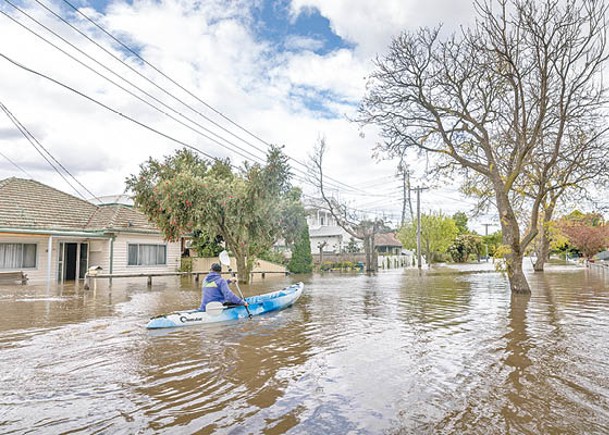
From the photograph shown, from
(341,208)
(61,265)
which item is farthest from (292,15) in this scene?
(341,208)

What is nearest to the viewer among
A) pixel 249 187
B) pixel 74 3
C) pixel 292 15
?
pixel 74 3

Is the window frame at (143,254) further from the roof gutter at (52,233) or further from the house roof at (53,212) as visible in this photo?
the roof gutter at (52,233)

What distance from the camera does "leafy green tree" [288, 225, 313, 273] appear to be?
3175 centimetres

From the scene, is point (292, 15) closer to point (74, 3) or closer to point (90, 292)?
point (74, 3)

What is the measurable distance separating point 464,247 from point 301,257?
31928 mm

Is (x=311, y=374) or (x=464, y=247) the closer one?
(x=311, y=374)

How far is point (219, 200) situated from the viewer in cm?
1691

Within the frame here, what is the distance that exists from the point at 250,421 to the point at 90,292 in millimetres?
13562

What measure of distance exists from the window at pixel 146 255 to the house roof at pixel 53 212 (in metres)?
1.11

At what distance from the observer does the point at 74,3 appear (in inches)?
473

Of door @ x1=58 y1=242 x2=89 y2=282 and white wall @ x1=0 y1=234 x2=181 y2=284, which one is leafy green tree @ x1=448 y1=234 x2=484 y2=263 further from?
door @ x1=58 y1=242 x2=89 y2=282

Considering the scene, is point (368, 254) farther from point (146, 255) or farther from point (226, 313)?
point (226, 313)

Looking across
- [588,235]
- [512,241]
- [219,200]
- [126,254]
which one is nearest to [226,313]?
[219,200]

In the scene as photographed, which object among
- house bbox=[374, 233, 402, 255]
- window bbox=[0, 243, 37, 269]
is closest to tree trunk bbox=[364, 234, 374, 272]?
house bbox=[374, 233, 402, 255]
